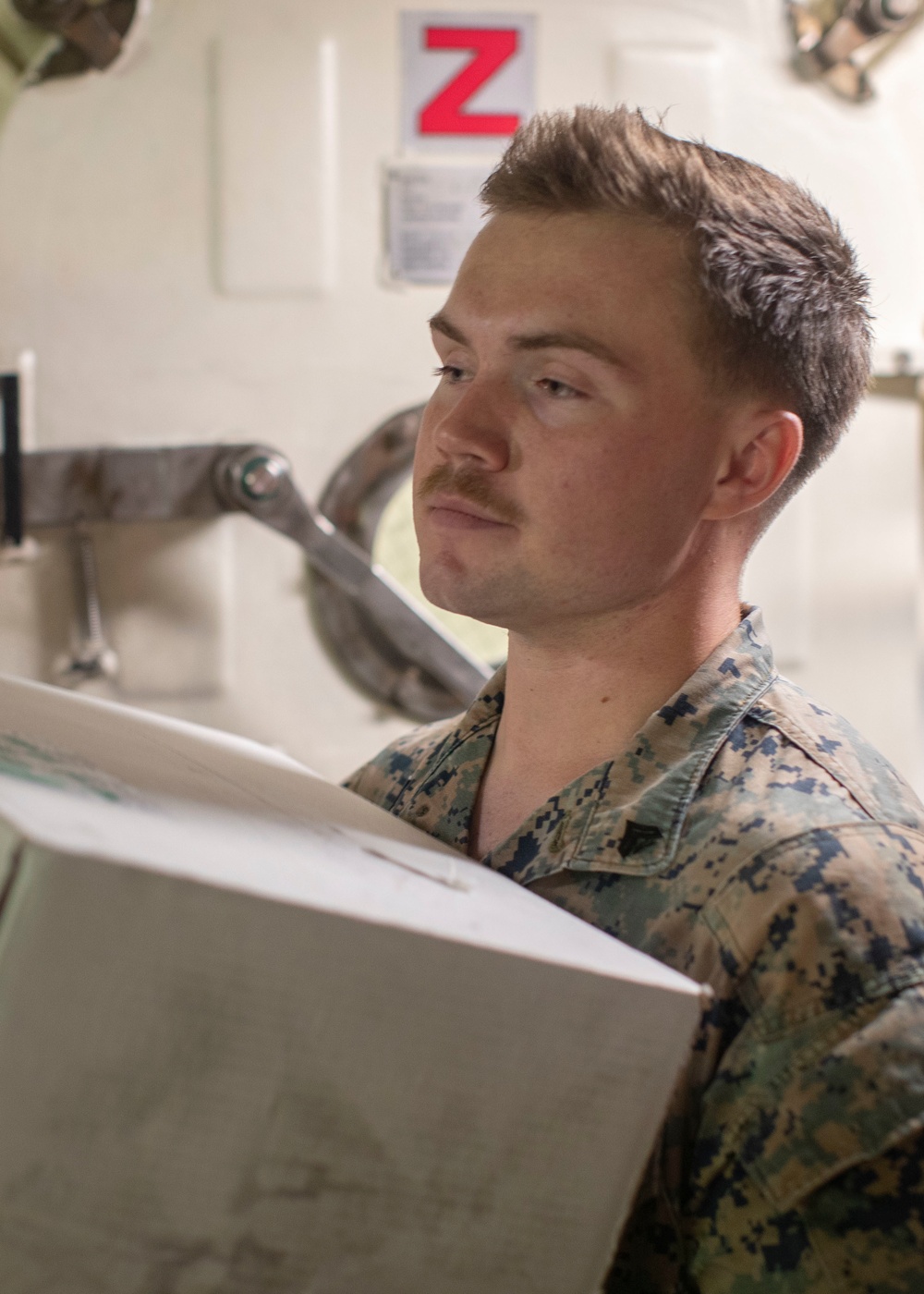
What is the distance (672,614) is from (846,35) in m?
1.03

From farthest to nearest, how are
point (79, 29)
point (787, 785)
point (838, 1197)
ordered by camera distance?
point (79, 29), point (787, 785), point (838, 1197)

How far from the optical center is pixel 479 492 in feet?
2.59

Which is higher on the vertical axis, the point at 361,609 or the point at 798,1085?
the point at 361,609

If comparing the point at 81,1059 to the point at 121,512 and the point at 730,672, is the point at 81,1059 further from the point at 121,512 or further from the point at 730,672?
the point at 121,512

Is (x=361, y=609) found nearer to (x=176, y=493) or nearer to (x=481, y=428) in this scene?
(x=176, y=493)

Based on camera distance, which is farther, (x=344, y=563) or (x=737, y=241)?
(x=344, y=563)

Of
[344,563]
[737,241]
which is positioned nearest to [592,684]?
[737,241]

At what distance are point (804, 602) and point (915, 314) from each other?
400 millimetres

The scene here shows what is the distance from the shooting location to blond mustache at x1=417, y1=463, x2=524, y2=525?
78 centimetres

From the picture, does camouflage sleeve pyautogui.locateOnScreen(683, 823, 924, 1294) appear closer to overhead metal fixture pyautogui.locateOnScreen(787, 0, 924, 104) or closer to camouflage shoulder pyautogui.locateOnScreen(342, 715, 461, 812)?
camouflage shoulder pyautogui.locateOnScreen(342, 715, 461, 812)

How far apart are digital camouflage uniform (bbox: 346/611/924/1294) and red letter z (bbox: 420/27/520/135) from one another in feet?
3.00

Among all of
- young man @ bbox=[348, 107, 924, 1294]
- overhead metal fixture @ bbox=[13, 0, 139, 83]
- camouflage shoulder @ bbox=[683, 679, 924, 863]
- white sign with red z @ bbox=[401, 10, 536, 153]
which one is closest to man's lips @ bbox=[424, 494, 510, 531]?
young man @ bbox=[348, 107, 924, 1294]

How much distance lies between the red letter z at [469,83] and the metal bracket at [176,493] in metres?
0.45

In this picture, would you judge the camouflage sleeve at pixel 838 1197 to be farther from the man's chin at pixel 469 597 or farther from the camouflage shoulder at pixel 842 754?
the man's chin at pixel 469 597
